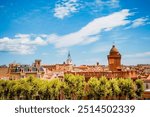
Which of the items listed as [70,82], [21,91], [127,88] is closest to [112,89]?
[127,88]

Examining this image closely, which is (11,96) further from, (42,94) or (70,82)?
(70,82)

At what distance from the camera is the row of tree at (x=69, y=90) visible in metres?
13.1

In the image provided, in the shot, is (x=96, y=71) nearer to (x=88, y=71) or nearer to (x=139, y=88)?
(x=88, y=71)

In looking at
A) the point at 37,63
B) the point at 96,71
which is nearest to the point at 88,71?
the point at 96,71

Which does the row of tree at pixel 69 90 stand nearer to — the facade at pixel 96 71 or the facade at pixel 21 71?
the facade at pixel 96 71

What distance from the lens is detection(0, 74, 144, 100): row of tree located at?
43.1 ft

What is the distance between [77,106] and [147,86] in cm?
899

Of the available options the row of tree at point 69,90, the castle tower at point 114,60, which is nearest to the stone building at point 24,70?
the castle tower at point 114,60

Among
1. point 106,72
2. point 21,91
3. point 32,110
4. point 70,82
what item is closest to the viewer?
point 32,110

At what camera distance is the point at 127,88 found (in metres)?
13.5

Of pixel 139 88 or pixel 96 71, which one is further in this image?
pixel 96 71

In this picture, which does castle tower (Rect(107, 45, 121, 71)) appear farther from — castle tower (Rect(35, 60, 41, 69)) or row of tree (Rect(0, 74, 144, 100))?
castle tower (Rect(35, 60, 41, 69))

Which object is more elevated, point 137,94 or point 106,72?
point 106,72

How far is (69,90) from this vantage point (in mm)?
13758
